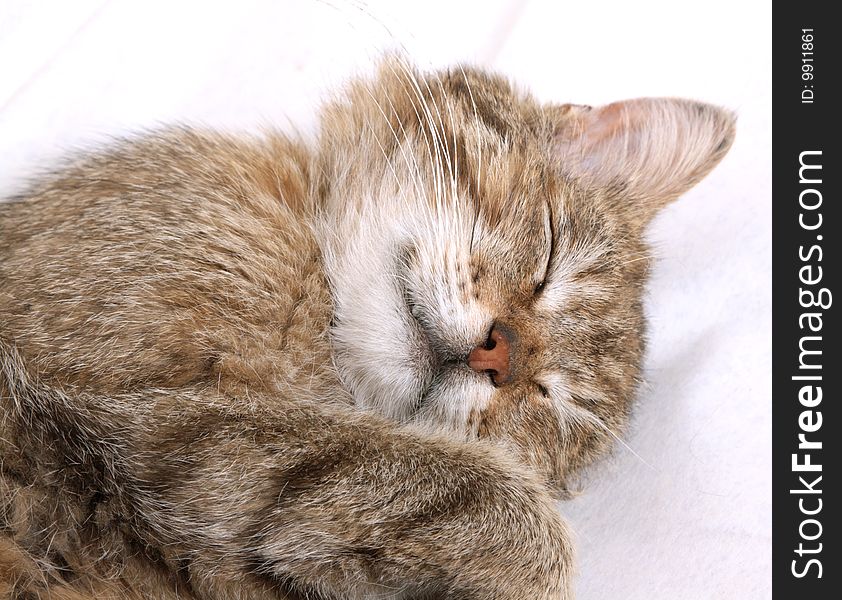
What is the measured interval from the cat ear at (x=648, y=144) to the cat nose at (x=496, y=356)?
774mm

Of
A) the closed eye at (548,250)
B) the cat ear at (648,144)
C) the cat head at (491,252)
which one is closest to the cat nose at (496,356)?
the cat head at (491,252)

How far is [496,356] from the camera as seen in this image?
6.80 feet

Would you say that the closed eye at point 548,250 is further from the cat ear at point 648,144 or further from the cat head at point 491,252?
the cat ear at point 648,144

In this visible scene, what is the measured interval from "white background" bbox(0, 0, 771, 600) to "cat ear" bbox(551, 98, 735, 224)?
1.18 ft

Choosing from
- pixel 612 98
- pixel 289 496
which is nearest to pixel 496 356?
pixel 289 496

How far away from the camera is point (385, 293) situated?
211cm

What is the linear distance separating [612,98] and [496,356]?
1.67 meters

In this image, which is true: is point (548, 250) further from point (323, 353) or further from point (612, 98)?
point (612, 98)

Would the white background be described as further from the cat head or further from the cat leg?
the cat leg

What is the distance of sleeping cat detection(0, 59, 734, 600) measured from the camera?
1793 mm

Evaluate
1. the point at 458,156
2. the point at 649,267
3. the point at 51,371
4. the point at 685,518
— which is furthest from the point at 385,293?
the point at 685,518

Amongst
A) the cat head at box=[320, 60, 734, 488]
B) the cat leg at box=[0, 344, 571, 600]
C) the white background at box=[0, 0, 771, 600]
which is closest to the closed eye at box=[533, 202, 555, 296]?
the cat head at box=[320, 60, 734, 488]

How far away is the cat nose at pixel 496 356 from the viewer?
206 cm
